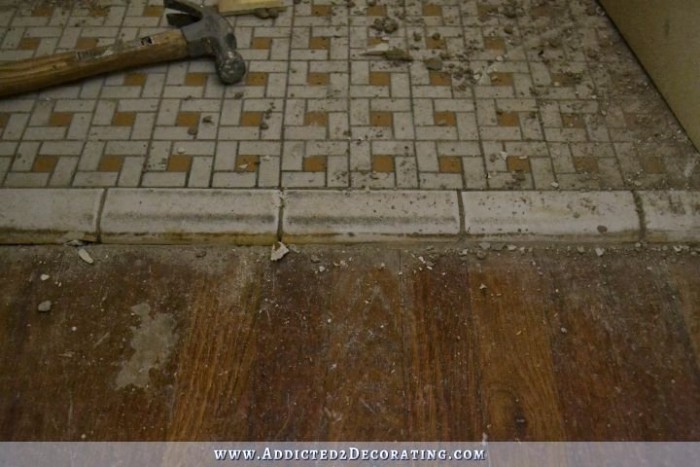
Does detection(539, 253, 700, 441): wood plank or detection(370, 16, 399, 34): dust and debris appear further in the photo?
detection(370, 16, 399, 34): dust and debris

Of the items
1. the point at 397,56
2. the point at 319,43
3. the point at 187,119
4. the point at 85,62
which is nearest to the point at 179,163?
the point at 187,119

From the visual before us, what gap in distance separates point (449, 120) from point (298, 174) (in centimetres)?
106

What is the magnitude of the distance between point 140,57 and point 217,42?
519mm

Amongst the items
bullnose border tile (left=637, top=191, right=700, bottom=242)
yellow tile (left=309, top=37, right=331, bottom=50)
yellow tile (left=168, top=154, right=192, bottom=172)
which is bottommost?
bullnose border tile (left=637, top=191, right=700, bottom=242)

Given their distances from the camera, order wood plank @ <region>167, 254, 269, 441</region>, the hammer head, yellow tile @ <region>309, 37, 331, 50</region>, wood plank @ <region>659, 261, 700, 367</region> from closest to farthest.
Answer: wood plank @ <region>167, 254, 269, 441</region> → wood plank @ <region>659, 261, 700, 367</region> → the hammer head → yellow tile @ <region>309, 37, 331, 50</region>

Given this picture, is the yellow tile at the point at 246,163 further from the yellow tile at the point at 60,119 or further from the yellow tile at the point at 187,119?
the yellow tile at the point at 60,119

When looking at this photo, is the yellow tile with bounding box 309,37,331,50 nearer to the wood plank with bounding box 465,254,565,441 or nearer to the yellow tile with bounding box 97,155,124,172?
the yellow tile with bounding box 97,155,124,172

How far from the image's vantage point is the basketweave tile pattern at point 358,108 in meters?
3.86

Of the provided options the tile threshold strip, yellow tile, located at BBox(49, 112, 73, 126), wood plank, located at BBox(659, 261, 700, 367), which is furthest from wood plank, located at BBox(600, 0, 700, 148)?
yellow tile, located at BBox(49, 112, 73, 126)

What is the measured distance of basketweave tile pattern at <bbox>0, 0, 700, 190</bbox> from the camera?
12.7 ft

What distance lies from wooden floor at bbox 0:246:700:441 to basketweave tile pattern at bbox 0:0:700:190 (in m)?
0.54

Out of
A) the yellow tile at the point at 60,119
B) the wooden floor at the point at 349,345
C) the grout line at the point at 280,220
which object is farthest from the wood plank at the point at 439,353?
the yellow tile at the point at 60,119

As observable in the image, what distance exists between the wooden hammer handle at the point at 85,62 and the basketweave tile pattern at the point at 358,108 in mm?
111

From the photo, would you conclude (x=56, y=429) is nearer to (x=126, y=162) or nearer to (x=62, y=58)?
(x=126, y=162)
